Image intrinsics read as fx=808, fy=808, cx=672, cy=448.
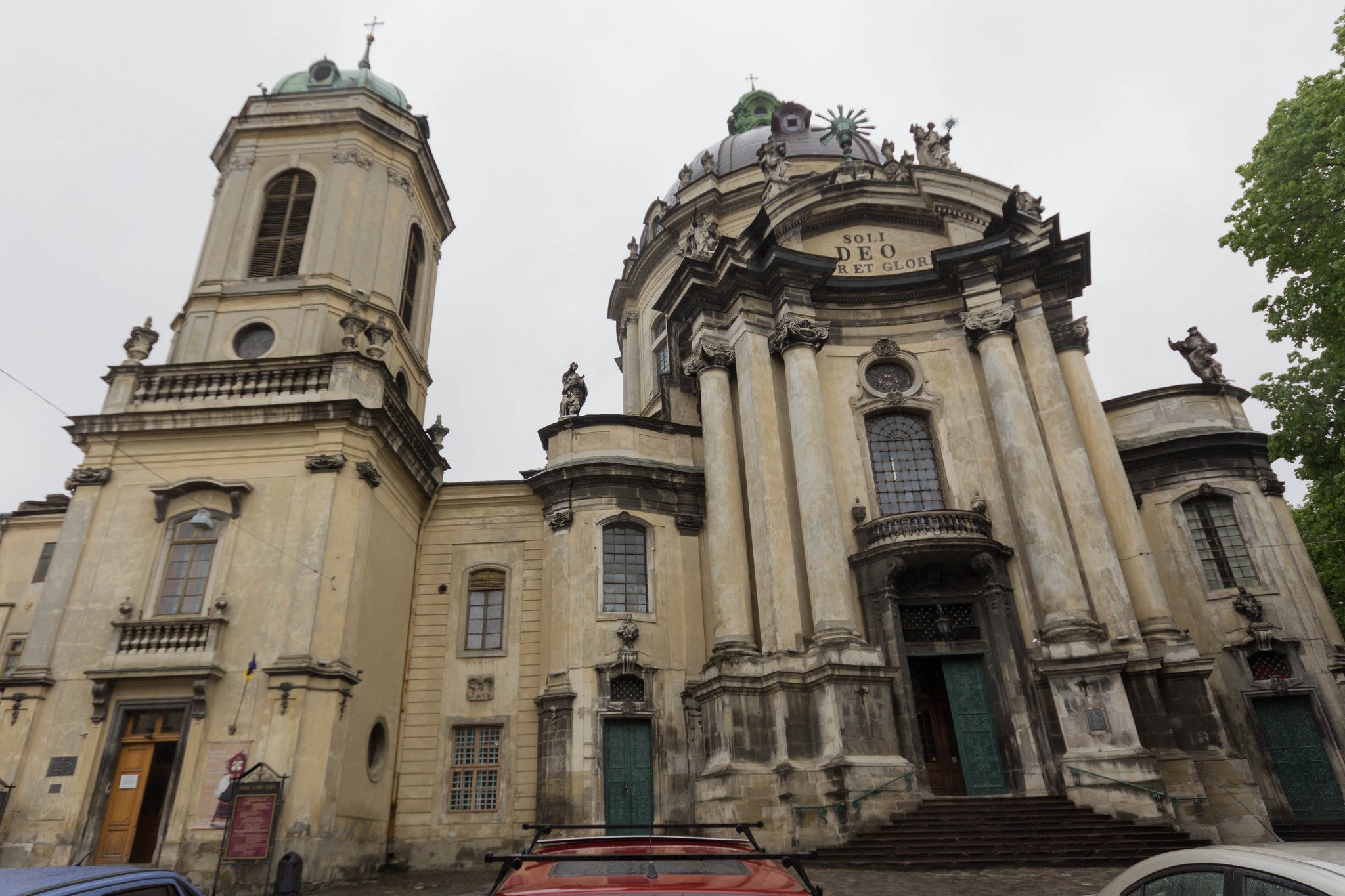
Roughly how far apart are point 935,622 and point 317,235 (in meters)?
18.4

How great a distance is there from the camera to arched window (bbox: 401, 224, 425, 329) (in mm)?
23828

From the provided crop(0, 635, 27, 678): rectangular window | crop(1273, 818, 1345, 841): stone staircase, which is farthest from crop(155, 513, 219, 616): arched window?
crop(1273, 818, 1345, 841): stone staircase

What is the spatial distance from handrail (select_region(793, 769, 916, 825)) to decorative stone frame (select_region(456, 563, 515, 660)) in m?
8.41

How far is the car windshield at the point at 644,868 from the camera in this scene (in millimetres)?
3934

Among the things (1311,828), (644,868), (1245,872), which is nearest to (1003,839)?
(1311,828)

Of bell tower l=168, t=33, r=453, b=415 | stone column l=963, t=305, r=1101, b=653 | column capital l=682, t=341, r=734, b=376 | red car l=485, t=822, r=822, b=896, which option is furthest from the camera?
column capital l=682, t=341, r=734, b=376

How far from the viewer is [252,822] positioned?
13.8 metres

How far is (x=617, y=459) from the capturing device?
69.7 feet

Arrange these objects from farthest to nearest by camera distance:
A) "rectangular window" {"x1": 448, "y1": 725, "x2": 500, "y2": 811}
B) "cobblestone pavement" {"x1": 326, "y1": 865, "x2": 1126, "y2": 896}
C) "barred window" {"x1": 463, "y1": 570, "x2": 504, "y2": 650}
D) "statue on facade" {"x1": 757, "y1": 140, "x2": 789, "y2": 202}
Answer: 1. "statue on facade" {"x1": 757, "y1": 140, "x2": 789, "y2": 202}
2. "barred window" {"x1": 463, "y1": 570, "x2": 504, "y2": 650}
3. "rectangular window" {"x1": 448, "y1": 725, "x2": 500, "y2": 811}
4. "cobblestone pavement" {"x1": 326, "y1": 865, "x2": 1126, "y2": 896}

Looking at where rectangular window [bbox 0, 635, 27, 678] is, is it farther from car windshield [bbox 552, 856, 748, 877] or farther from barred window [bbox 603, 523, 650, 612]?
car windshield [bbox 552, 856, 748, 877]

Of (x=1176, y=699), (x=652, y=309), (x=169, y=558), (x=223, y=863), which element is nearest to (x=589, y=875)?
(x=223, y=863)

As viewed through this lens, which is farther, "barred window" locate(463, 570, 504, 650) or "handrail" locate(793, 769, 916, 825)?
"barred window" locate(463, 570, 504, 650)

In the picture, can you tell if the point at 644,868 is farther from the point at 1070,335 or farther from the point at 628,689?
the point at 1070,335

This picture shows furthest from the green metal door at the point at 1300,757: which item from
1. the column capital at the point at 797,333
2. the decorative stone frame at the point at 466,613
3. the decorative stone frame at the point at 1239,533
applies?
the decorative stone frame at the point at 466,613
